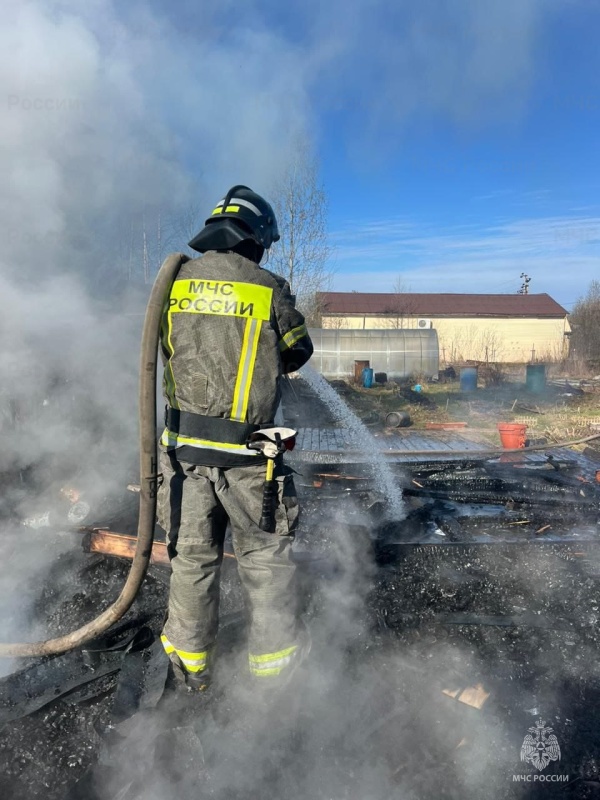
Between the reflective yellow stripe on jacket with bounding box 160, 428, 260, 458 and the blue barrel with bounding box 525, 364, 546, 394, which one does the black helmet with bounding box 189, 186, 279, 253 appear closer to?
the reflective yellow stripe on jacket with bounding box 160, 428, 260, 458

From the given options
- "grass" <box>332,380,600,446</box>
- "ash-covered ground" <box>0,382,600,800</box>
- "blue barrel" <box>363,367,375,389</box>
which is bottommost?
"ash-covered ground" <box>0,382,600,800</box>

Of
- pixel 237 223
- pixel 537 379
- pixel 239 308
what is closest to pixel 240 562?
pixel 239 308

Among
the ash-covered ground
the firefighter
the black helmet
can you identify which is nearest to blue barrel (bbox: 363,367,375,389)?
the ash-covered ground

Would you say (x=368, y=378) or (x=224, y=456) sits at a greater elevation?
(x=224, y=456)

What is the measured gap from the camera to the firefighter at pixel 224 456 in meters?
2.09

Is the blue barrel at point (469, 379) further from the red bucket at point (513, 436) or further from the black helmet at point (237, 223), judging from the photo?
the black helmet at point (237, 223)

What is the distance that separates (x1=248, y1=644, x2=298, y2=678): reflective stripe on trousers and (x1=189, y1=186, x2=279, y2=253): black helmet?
1698mm

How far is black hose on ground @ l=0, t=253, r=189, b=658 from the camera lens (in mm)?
2131

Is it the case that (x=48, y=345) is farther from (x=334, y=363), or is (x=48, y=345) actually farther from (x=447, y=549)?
(x=334, y=363)

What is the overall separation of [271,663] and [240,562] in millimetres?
418

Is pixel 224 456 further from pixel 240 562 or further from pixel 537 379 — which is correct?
pixel 537 379

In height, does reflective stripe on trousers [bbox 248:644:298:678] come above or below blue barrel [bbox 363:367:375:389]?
below

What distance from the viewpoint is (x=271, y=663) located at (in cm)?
211

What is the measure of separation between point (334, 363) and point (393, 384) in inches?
102
